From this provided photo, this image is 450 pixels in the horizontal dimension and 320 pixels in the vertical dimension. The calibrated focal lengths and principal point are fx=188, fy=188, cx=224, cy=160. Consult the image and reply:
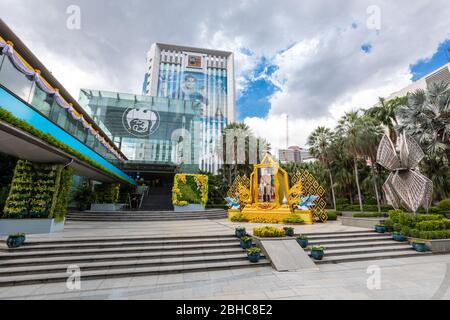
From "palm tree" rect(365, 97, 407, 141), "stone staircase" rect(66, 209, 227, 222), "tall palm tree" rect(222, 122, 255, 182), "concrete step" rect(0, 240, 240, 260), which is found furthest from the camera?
"tall palm tree" rect(222, 122, 255, 182)

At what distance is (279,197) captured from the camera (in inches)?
632

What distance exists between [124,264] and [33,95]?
1040cm

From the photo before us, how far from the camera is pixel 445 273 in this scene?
6.05m

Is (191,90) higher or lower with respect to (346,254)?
higher

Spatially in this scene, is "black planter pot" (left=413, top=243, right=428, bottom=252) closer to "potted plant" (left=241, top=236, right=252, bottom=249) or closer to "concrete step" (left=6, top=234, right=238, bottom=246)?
"potted plant" (left=241, top=236, right=252, bottom=249)

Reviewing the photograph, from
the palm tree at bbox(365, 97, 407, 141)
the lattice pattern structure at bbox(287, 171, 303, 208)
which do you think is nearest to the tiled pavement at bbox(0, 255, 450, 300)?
the lattice pattern structure at bbox(287, 171, 303, 208)

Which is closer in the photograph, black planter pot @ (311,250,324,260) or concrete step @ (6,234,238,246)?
black planter pot @ (311,250,324,260)

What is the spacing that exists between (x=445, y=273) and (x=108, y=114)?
4118cm

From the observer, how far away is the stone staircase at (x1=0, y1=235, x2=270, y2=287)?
5953mm

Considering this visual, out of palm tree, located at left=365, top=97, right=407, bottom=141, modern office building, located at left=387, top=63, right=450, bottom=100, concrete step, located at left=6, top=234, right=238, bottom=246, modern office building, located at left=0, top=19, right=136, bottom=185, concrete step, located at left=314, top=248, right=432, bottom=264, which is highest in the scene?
modern office building, located at left=387, top=63, right=450, bottom=100

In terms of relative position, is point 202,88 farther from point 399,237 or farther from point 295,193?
point 399,237

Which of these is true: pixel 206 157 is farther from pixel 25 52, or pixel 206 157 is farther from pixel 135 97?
pixel 25 52

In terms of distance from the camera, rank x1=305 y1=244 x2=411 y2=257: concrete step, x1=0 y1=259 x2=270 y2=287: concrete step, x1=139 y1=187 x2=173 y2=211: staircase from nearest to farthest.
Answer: x1=0 y1=259 x2=270 y2=287: concrete step, x1=305 y1=244 x2=411 y2=257: concrete step, x1=139 y1=187 x2=173 y2=211: staircase
